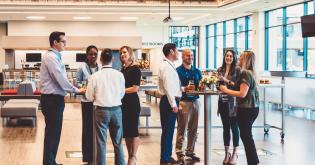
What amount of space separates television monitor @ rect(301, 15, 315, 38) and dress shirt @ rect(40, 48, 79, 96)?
3037mm

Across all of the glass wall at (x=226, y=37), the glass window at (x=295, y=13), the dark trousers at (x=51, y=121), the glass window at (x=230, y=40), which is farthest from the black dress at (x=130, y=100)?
the glass window at (x=230, y=40)

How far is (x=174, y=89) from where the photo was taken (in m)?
6.40

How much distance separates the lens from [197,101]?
22.7 ft

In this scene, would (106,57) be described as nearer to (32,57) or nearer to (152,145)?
(152,145)

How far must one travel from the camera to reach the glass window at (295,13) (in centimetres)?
1731

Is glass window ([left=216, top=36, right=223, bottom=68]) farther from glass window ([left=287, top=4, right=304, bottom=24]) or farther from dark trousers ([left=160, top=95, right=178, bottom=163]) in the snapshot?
dark trousers ([left=160, top=95, right=178, bottom=163])

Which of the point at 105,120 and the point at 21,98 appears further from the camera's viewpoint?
the point at 21,98

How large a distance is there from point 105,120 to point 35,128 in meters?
5.50

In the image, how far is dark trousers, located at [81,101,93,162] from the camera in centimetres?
641

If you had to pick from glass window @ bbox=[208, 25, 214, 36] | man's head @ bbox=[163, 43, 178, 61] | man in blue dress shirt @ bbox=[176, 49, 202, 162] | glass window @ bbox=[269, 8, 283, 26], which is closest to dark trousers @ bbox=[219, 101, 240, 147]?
man in blue dress shirt @ bbox=[176, 49, 202, 162]

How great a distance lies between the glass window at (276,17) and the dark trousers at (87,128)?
1394cm

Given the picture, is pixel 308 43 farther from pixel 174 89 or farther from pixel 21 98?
→ pixel 174 89

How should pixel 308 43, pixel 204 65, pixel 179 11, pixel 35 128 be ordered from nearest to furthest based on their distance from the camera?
pixel 35 128 < pixel 308 43 < pixel 179 11 < pixel 204 65

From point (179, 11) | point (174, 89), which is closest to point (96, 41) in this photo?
point (179, 11)
